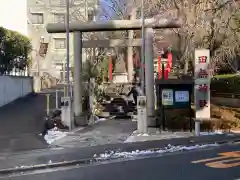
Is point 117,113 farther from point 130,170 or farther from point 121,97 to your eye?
point 130,170

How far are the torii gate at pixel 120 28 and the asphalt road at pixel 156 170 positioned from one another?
7763 mm

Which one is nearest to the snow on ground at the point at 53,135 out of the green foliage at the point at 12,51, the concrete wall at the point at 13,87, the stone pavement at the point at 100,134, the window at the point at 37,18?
the stone pavement at the point at 100,134

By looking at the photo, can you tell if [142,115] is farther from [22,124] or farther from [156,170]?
[156,170]

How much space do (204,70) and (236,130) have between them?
2.85m

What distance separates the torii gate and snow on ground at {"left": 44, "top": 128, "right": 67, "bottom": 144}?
229cm

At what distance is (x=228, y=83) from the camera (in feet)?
94.3

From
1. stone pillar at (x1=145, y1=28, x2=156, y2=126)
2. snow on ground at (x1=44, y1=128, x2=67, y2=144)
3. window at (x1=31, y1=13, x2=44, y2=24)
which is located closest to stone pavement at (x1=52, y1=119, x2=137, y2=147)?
snow on ground at (x1=44, y1=128, x2=67, y2=144)

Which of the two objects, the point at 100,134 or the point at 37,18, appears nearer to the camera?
the point at 100,134

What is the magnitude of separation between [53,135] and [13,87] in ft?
33.4

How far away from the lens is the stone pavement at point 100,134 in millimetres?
15422

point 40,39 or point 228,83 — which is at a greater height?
point 40,39

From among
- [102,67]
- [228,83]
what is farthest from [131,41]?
[102,67]

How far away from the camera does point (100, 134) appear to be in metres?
17.6

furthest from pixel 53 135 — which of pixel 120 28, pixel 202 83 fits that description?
pixel 202 83
